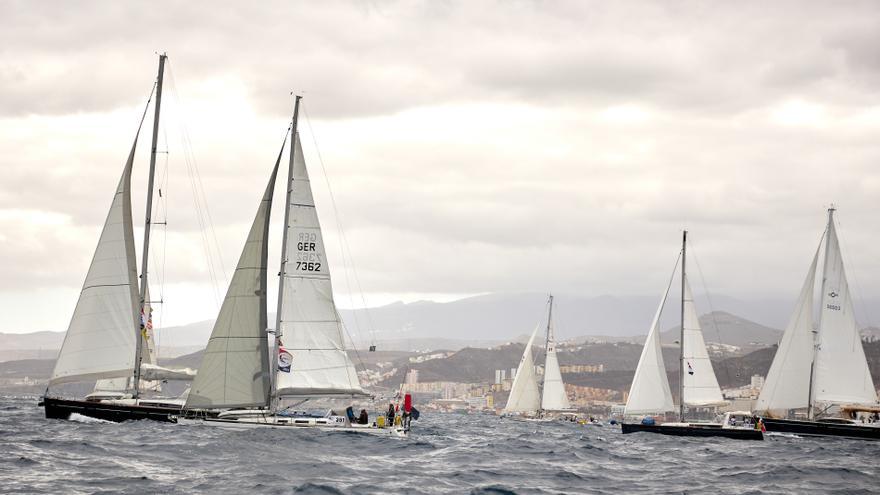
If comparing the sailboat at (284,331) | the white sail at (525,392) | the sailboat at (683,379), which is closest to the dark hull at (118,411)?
the sailboat at (284,331)

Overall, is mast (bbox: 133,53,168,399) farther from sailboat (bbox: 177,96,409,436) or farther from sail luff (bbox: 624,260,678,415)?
sail luff (bbox: 624,260,678,415)

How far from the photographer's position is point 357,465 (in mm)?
38469

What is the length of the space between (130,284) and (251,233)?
383 inches

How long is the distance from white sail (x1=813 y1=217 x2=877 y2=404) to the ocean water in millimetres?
22865

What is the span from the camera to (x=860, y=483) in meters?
38.3

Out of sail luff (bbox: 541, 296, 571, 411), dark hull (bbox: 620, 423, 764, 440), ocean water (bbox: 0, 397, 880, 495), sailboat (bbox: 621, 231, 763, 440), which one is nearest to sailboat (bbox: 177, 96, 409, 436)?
ocean water (bbox: 0, 397, 880, 495)

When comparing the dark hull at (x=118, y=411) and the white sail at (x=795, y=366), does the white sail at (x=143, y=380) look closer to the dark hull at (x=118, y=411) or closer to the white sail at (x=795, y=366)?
the dark hull at (x=118, y=411)

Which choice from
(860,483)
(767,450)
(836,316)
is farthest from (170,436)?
(836,316)

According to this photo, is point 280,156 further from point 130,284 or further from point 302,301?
point 130,284

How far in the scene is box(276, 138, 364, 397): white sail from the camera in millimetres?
50594

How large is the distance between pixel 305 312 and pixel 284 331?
1351mm

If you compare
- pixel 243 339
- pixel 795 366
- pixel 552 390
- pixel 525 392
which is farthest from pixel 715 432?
pixel 525 392

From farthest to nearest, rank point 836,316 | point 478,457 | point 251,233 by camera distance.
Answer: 1. point 836,316
2. point 251,233
3. point 478,457

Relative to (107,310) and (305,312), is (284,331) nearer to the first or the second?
(305,312)
